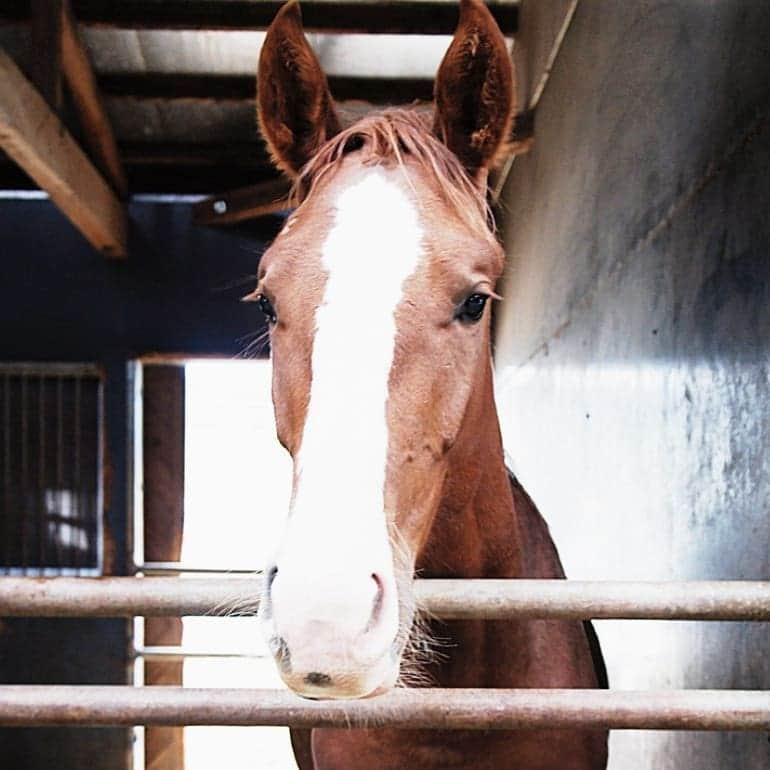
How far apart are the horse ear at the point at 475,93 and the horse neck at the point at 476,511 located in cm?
36

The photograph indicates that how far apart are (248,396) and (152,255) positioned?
4.60 m

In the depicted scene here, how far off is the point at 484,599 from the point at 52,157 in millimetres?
3100

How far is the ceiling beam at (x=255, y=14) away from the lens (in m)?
4.00

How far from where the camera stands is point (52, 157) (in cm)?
364

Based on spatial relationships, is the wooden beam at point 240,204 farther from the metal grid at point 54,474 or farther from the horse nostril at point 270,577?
the horse nostril at point 270,577

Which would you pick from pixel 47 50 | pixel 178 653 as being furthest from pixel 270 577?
pixel 178 653

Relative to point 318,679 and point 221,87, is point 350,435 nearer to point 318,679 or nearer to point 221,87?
point 318,679

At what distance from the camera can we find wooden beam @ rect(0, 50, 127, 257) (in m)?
3.09

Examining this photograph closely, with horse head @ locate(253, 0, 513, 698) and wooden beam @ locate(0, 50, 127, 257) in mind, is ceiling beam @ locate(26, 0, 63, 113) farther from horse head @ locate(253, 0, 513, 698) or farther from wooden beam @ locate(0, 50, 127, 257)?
horse head @ locate(253, 0, 513, 698)

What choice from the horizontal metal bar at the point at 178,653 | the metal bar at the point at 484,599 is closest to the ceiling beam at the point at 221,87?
the horizontal metal bar at the point at 178,653

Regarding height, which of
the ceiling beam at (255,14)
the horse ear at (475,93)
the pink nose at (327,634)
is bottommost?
the pink nose at (327,634)

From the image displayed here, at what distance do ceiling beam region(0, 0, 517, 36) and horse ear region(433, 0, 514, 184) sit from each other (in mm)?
2750

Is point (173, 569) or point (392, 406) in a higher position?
point (392, 406)

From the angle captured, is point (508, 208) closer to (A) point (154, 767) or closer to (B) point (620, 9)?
(B) point (620, 9)
